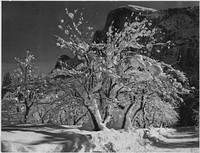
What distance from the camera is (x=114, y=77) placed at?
1243 centimetres

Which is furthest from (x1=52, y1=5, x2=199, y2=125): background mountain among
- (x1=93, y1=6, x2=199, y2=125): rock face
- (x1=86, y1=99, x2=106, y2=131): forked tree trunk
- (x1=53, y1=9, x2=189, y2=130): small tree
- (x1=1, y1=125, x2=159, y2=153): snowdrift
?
(x1=1, y1=125, x2=159, y2=153): snowdrift

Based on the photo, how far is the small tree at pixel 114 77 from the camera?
12260mm

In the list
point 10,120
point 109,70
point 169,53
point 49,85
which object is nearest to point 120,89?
point 109,70

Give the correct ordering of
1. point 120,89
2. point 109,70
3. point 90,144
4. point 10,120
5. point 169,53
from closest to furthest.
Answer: point 90,144
point 109,70
point 120,89
point 10,120
point 169,53

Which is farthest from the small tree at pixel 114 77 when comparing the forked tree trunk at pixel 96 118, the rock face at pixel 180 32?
the rock face at pixel 180 32

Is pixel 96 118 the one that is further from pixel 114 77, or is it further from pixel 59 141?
pixel 59 141

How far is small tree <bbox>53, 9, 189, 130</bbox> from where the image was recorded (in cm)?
1226

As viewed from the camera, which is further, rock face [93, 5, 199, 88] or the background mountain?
rock face [93, 5, 199, 88]

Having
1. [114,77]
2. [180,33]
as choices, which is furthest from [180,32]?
[114,77]

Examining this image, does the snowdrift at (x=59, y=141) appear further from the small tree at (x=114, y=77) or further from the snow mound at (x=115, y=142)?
the small tree at (x=114, y=77)

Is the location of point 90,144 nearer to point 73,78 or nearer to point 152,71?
point 73,78

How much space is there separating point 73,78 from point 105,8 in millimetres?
4271

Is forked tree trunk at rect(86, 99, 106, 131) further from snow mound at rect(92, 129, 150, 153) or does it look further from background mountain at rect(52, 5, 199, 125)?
background mountain at rect(52, 5, 199, 125)

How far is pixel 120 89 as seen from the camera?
47.2 feet
